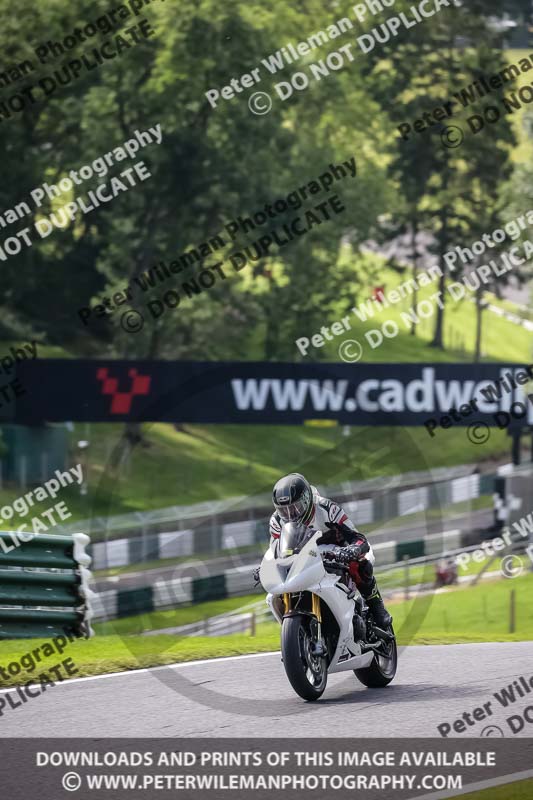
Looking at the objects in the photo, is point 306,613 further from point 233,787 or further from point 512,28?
point 512,28

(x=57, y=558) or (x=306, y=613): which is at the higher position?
(x=57, y=558)

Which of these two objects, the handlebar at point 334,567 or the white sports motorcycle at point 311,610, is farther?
the handlebar at point 334,567

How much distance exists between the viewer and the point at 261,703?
8523mm

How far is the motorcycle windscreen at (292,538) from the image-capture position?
324 inches

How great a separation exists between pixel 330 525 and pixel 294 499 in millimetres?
643

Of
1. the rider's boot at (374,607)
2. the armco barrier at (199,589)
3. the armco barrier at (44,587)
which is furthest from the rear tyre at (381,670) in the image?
the armco barrier at (199,589)

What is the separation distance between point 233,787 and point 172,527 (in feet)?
90.5

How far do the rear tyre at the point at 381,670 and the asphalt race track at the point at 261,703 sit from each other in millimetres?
76

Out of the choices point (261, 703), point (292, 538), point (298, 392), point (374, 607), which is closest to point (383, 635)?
point (374, 607)

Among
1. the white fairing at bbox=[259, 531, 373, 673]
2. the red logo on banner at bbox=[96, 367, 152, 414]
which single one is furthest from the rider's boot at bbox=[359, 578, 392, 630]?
the red logo on banner at bbox=[96, 367, 152, 414]

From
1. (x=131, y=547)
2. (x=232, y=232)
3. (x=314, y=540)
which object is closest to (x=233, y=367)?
(x=131, y=547)

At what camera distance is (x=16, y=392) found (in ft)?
106

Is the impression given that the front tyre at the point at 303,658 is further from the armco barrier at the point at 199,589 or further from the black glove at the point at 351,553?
the armco barrier at the point at 199,589

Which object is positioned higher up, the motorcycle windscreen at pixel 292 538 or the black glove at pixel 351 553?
the motorcycle windscreen at pixel 292 538
